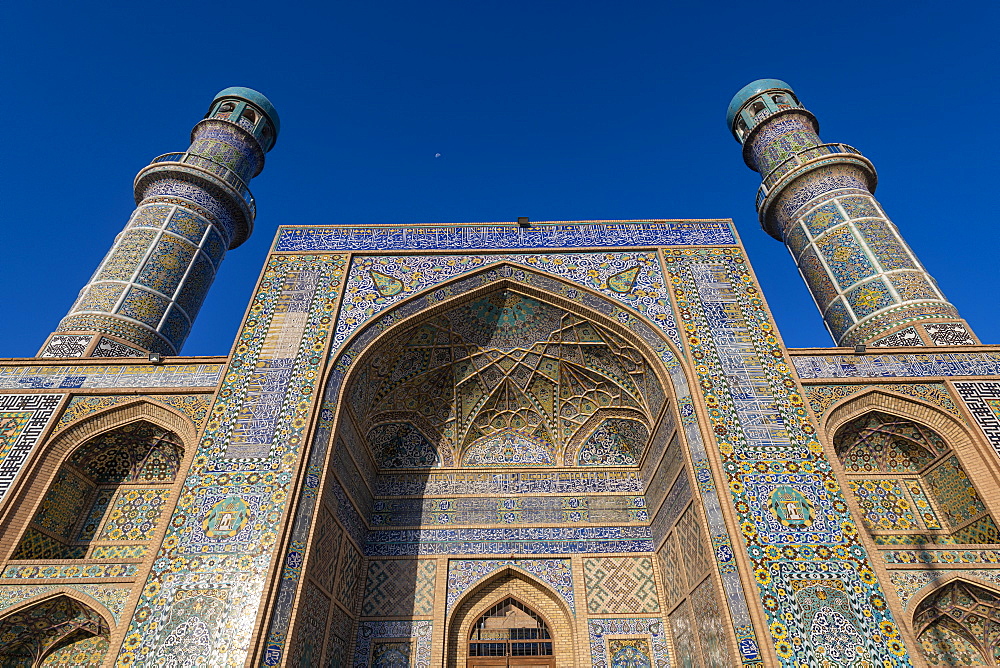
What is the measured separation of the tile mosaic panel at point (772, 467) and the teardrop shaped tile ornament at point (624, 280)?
449mm

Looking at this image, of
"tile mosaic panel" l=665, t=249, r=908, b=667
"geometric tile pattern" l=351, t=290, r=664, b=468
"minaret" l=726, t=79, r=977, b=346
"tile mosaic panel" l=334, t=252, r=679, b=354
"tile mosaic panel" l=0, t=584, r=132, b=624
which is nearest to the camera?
"tile mosaic panel" l=665, t=249, r=908, b=667

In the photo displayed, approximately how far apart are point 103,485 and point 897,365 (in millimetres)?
8272

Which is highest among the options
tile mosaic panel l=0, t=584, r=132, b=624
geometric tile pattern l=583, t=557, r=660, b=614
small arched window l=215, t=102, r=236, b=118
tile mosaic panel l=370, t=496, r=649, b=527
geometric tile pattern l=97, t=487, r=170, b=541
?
small arched window l=215, t=102, r=236, b=118

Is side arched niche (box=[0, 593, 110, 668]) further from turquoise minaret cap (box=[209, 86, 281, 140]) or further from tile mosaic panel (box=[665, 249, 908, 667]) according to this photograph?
turquoise minaret cap (box=[209, 86, 281, 140])

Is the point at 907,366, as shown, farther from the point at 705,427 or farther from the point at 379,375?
the point at 379,375

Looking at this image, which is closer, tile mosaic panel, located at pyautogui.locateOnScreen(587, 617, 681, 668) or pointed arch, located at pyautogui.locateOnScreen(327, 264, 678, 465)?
tile mosaic panel, located at pyautogui.locateOnScreen(587, 617, 681, 668)

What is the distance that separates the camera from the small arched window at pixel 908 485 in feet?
18.6

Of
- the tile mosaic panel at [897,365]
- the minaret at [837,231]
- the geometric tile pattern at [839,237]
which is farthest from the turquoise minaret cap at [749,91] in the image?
the tile mosaic panel at [897,365]

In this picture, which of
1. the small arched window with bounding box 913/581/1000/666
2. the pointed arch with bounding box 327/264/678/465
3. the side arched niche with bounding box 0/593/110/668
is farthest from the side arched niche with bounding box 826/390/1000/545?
the side arched niche with bounding box 0/593/110/668

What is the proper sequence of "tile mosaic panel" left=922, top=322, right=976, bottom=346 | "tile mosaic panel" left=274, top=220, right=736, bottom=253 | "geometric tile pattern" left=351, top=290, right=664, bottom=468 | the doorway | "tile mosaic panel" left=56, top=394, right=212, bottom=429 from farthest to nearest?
"tile mosaic panel" left=922, top=322, right=976, bottom=346, "tile mosaic panel" left=274, top=220, right=736, bottom=253, "geometric tile pattern" left=351, top=290, right=664, bottom=468, the doorway, "tile mosaic panel" left=56, top=394, right=212, bottom=429

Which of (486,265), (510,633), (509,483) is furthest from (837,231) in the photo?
(510,633)

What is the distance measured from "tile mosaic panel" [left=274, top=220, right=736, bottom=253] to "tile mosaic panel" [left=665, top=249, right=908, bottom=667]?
69cm

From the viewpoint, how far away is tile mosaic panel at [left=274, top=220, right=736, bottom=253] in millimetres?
7469

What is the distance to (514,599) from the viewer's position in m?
6.48
